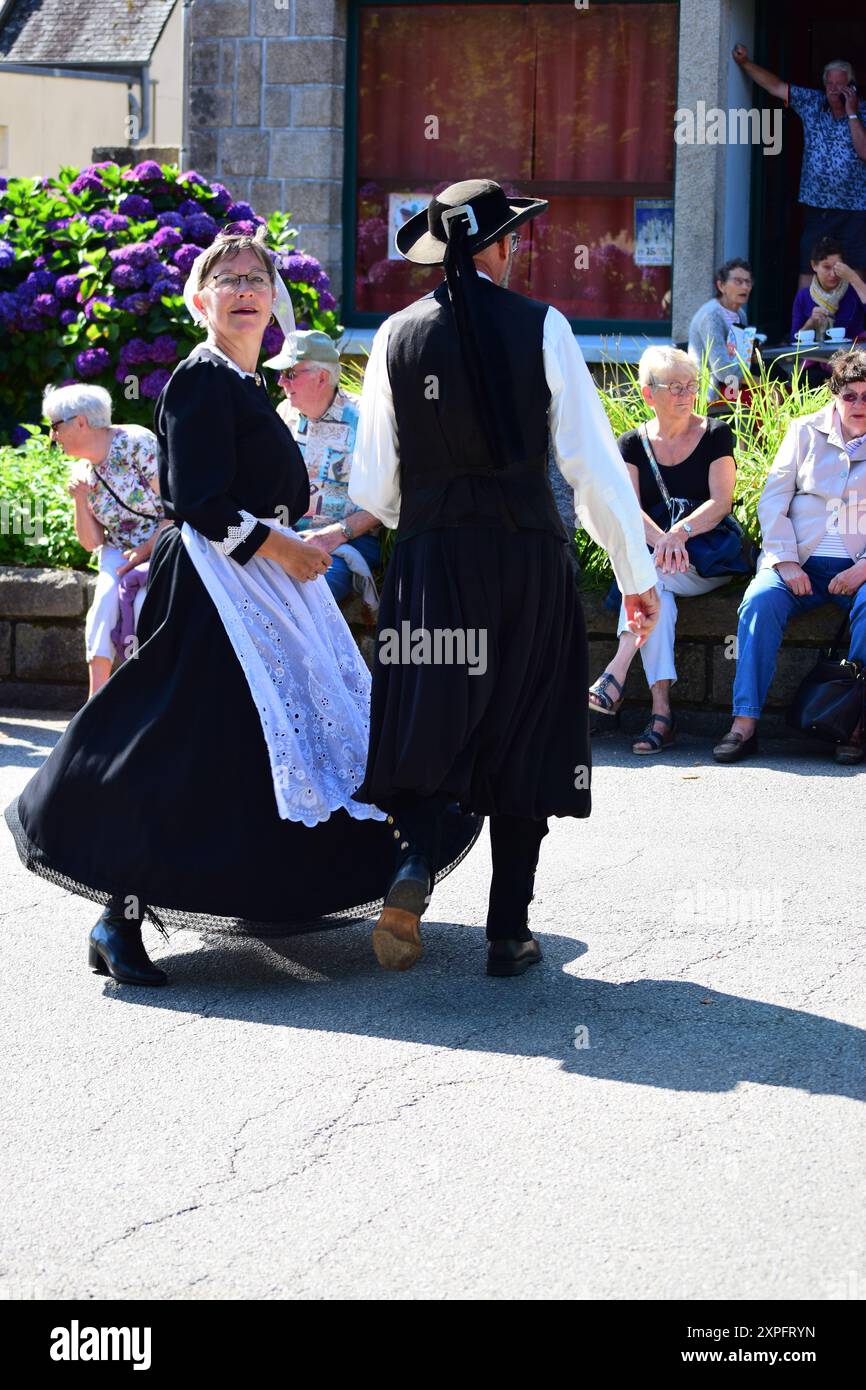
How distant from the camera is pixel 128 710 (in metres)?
5.08

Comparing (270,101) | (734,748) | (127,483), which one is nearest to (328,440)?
(127,483)

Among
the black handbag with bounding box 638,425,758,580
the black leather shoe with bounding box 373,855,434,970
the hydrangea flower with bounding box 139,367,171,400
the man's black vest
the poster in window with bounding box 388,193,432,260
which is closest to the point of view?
the black leather shoe with bounding box 373,855,434,970

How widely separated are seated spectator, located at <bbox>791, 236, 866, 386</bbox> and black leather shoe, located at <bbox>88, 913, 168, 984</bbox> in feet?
26.7

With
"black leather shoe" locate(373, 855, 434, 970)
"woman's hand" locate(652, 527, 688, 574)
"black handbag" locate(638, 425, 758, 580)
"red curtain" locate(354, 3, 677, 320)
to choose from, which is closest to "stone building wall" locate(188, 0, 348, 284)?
"red curtain" locate(354, 3, 677, 320)

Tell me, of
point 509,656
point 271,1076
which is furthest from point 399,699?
point 271,1076

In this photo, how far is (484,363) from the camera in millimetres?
4691

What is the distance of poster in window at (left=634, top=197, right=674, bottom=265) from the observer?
44.2ft

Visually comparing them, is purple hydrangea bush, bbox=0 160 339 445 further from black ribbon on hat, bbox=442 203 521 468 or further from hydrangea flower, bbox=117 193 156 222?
black ribbon on hat, bbox=442 203 521 468

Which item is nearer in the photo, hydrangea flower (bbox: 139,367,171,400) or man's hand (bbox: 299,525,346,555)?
man's hand (bbox: 299,525,346,555)

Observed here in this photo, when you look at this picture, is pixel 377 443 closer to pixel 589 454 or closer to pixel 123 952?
pixel 589 454

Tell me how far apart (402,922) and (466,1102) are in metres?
0.61

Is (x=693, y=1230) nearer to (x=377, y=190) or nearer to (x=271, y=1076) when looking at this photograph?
(x=271, y=1076)

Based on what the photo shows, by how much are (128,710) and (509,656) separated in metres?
1.02
